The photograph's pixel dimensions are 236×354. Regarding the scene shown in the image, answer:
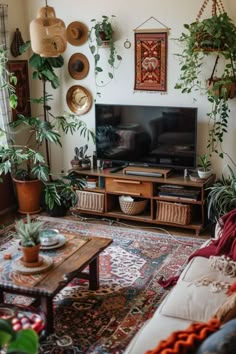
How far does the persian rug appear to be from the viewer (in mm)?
2899

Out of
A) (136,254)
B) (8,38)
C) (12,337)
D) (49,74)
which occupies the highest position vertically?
(8,38)

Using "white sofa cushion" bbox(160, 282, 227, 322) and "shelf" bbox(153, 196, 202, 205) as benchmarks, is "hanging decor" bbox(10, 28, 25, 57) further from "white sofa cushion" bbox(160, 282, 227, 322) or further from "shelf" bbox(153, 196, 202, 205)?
"white sofa cushion" bbox(160, 282, 227, 322)

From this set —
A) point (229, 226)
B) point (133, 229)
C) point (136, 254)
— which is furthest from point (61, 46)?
point (133, 229)

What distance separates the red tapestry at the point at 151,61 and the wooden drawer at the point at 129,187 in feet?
3.17

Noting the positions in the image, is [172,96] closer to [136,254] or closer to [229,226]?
[136,254]

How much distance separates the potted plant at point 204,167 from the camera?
457cm

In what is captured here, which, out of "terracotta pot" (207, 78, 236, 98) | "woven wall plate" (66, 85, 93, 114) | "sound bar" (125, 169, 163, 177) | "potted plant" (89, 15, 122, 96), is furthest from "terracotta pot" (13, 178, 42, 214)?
"terracotta pot" (207, 78, 236, 98)

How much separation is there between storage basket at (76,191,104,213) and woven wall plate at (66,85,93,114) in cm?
93

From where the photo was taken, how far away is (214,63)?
4531 millimetres

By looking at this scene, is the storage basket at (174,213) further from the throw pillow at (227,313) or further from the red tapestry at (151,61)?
the throw pillow at (227,313)

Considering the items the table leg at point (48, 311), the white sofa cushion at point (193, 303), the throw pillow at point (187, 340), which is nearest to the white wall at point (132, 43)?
the white sofa cushion at point (193, 303)

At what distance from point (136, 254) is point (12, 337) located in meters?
2.95

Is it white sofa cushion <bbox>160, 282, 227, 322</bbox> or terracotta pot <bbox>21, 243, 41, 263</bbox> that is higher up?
terracotta pot <bbox>21, 243, 41, 263</bbox>

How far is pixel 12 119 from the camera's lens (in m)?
5.23
